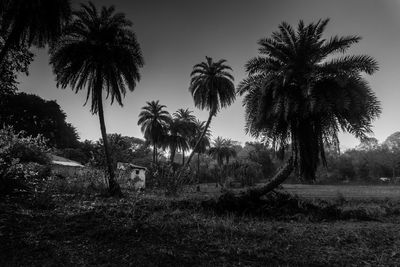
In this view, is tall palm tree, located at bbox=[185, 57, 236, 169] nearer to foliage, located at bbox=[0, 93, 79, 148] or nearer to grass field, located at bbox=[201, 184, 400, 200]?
grass field, located at bbox=[201, 184, 400, 200]

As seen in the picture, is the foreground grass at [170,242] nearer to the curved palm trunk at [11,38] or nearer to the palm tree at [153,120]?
the curved palm trunk at [11,38]

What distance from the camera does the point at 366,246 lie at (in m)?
7.03

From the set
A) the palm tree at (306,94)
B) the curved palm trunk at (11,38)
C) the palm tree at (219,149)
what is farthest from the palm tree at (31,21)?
the palm tree at (219,149)

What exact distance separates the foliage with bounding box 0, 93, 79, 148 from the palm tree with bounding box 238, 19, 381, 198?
3890 centimetres

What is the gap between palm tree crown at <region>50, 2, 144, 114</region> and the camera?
702 inches

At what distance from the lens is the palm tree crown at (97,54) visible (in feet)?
58.5

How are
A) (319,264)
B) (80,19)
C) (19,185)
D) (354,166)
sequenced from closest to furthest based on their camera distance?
(319,264) → (19,185) → (80,19) → (354,166)

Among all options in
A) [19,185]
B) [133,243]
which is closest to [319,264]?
[133,243]

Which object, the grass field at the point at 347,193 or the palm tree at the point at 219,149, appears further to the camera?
the palm tree at the point at 219,149

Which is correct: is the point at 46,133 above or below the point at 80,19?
below

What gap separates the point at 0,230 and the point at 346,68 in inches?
503

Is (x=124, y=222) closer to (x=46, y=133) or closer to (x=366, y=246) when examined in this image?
(x=366, y=246)

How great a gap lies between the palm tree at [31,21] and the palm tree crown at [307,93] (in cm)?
881

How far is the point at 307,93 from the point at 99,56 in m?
13.9
